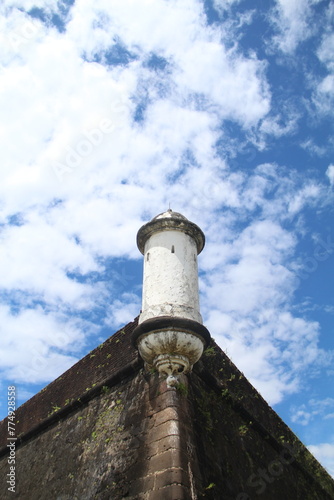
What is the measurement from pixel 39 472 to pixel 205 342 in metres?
3.31

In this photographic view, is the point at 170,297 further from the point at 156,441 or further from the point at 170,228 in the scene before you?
the point at 156,441

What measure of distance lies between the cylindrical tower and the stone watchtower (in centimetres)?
1

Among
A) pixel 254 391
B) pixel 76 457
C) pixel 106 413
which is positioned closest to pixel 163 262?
pixel 106 413

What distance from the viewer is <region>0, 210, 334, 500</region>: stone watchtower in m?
3.90

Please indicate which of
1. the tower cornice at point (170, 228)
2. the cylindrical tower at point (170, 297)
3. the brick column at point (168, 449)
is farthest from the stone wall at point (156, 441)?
the tower cornice at point (170, 228)

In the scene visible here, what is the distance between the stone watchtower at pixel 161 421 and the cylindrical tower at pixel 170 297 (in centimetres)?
1

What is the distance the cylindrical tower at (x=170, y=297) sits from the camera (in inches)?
171

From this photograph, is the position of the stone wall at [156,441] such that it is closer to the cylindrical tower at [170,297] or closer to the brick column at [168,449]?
the brick column at [168,449]

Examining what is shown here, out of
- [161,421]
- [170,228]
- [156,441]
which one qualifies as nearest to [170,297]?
[170,228]

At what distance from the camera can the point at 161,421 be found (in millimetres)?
4066

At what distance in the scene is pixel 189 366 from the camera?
4.46 meters

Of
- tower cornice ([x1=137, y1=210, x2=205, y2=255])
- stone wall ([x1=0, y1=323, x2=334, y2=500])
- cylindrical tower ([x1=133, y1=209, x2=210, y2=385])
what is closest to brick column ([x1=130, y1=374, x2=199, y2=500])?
stone wall ([x1=0, y1=323, x2=334, y2=500])

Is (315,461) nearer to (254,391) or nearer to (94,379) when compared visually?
(254,391)

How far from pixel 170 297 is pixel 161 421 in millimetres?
1393
